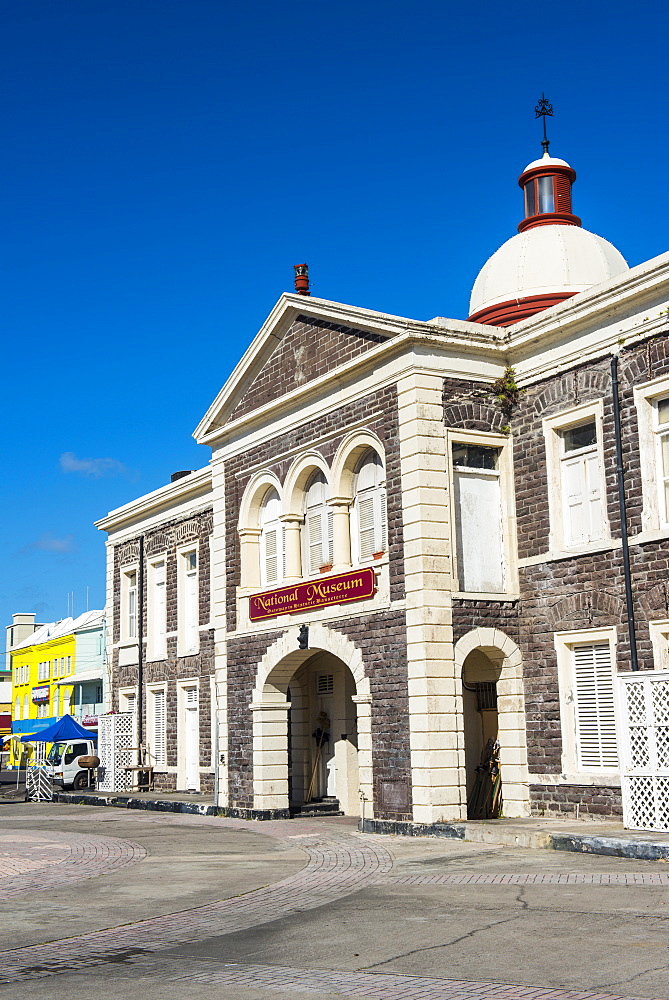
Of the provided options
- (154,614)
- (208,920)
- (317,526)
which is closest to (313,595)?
(317,526)

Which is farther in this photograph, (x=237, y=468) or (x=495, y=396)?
(x=237, y=468)

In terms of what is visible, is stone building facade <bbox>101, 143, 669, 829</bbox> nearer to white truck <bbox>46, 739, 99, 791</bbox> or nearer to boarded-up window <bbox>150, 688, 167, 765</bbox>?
boarded-up window <bbox>150, 688, 167, 765</bbox>

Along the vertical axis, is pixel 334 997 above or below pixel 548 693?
below

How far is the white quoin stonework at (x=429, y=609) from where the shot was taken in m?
15.9

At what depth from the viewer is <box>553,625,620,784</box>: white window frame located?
15484 millimetres

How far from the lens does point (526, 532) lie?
1716cm

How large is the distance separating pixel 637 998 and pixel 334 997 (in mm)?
1761


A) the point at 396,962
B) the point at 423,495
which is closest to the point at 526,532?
the point at 423,495

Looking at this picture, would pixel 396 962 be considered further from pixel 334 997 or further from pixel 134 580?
pixel 134 580

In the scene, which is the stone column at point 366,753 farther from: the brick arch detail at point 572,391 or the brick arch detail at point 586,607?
the brick arch detail at point 572,391

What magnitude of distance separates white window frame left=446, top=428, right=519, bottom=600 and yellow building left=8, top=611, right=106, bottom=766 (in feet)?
86.6

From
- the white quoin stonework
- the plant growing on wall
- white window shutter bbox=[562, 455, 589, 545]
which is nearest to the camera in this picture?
the white quoin stonework

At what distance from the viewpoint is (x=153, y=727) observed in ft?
95.3

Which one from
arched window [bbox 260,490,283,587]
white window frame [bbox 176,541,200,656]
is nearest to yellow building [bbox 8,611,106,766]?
white window frame [bbox 176,541,200,656]
